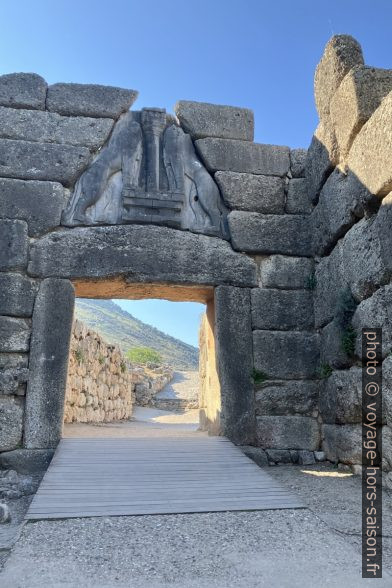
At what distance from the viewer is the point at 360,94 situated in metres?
4.32

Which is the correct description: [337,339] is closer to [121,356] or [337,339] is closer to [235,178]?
[235,178]

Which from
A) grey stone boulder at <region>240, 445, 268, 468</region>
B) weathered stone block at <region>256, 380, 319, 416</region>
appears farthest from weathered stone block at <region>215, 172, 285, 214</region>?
grey stone boulder at <region>240, 445, 268, 468</region>

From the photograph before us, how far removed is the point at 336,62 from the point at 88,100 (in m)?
2.63

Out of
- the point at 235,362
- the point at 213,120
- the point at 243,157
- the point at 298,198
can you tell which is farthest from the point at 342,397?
the point at 213,120

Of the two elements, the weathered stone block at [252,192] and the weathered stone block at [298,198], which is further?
the weathered stone block at [298,198]

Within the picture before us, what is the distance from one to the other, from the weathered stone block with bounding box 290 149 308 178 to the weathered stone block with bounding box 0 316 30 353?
3.44 m

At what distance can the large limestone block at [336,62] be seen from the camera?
15.3ft

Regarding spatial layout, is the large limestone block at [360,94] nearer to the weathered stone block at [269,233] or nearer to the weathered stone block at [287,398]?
the weathered stone block at [269,233]

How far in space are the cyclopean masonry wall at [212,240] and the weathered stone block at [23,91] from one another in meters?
0.02

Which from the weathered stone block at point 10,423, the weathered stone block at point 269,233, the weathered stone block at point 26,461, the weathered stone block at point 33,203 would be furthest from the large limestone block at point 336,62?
the weathered stone block at point 26,461

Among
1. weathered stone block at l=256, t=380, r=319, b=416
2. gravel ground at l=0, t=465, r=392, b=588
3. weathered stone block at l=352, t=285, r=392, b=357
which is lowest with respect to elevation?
gravel ground at l=0, t=465, r=392, b=588

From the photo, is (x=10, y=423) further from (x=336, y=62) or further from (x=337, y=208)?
(x=336, y=62)

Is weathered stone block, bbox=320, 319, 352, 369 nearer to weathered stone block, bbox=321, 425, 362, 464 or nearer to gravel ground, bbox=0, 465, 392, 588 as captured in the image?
weathered stone block, bbox=321, 425, 362, 464

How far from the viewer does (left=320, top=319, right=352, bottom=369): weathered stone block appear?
4469 millimetres
